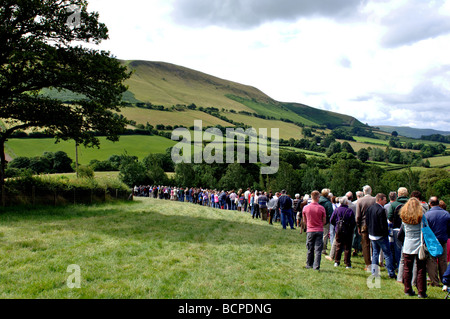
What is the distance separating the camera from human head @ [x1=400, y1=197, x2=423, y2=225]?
664cm

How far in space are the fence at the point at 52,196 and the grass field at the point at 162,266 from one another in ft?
11.0

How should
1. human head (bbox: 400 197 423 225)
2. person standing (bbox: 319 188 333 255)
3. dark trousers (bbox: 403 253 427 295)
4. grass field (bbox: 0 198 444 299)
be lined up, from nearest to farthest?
grass field (bbox: 0 198 444 299)
dark trousers (bbox: 403 253 427 295)
human head (bbox: 400 197 423 225)
person standing (bbox: 319 188 333 255)

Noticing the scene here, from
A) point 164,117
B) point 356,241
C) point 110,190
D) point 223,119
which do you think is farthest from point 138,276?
point 223,119

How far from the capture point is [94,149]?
87562mm

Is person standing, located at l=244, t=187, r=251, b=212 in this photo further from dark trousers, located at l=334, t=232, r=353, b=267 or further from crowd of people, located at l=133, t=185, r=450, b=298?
dark trousers, located at l=334, t=232, r=353, b=267

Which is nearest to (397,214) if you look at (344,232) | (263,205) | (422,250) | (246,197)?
(344,232)

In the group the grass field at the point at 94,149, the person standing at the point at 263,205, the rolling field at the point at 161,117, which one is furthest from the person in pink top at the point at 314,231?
the rolling field at the point at 161,117

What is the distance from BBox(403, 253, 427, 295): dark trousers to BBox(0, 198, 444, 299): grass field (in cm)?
32

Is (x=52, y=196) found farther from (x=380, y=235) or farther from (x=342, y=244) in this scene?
(x=380, y=235)

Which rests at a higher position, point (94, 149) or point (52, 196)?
point (94, 149)

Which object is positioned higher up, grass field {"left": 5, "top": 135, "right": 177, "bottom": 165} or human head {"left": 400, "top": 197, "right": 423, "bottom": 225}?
grass field {"left": 5, "top": 135, "right": 177, "bottom": 165}

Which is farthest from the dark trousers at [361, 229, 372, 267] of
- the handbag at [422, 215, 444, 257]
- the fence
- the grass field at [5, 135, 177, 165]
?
the grass field at [5, 135, 177, 165]

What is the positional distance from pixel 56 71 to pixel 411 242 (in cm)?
1658
